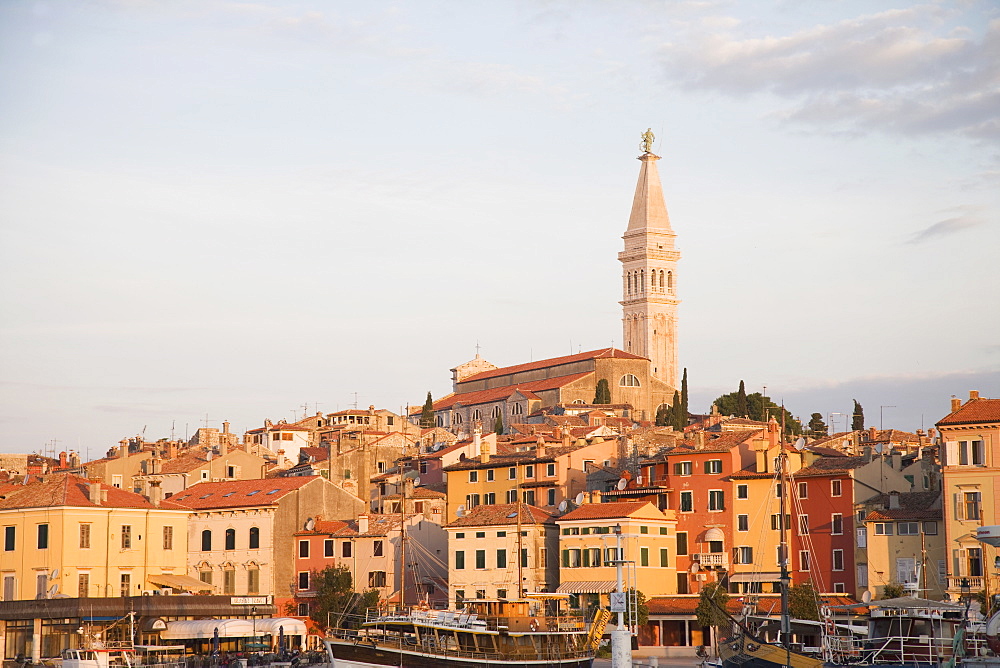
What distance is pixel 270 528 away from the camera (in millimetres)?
84312

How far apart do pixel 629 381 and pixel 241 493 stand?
72.4 meters

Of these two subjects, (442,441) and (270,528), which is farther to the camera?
(442,441)

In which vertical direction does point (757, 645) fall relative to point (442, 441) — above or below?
below

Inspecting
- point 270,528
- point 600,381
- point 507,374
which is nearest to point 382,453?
point 270,528

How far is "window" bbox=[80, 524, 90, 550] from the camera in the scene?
251 feet

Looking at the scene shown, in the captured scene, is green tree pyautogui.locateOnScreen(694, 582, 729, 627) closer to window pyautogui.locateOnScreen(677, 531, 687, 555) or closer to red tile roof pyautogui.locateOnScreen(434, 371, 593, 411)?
window pyautogui.locateOnScreen(677, 531, 687, 555)

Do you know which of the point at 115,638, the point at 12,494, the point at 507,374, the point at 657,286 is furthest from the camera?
the point at 657,286

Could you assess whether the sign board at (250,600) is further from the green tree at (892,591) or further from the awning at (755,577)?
the green tree at (892,591)

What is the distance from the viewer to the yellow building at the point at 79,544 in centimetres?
7575

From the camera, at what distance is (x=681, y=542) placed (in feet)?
257

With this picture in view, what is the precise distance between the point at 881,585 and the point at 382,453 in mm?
42882

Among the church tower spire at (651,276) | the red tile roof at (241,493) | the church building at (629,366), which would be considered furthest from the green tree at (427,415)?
the red tile roof at (241,493)

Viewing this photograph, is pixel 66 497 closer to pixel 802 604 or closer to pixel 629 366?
pixel 802 604

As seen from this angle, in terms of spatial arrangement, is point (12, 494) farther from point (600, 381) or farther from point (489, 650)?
point (600, 381)
